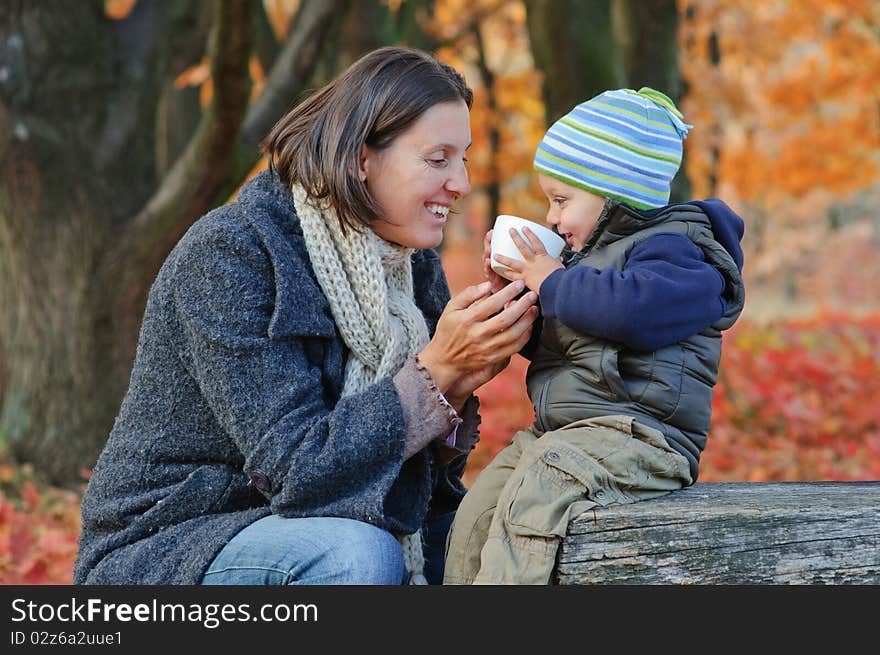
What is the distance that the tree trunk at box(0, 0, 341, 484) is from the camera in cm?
518

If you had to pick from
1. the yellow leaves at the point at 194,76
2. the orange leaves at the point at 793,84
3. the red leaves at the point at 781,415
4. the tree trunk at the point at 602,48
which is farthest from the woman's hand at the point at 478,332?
the orange leaves at the point at 793,84

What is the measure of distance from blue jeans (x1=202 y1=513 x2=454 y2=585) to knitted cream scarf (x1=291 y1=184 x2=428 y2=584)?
276mm

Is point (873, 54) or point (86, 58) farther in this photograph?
point (873, 54)

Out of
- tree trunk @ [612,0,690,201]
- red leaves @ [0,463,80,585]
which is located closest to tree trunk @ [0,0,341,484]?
red leaves @ [0,463,80,585]

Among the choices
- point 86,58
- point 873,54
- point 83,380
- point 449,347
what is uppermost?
point 873,54

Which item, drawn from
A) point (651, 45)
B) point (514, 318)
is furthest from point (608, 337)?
point (651, 45)

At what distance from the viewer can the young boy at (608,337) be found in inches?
90.6

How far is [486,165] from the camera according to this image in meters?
15.0

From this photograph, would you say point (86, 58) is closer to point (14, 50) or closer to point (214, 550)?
point (14, 50)

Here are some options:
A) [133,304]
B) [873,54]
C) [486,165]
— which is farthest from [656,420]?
[486,165]

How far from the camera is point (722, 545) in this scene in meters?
2.29

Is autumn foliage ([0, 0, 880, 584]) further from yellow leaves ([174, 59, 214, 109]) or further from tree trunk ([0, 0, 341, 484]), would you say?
tree trunk ([0, 0, 341, 484])
